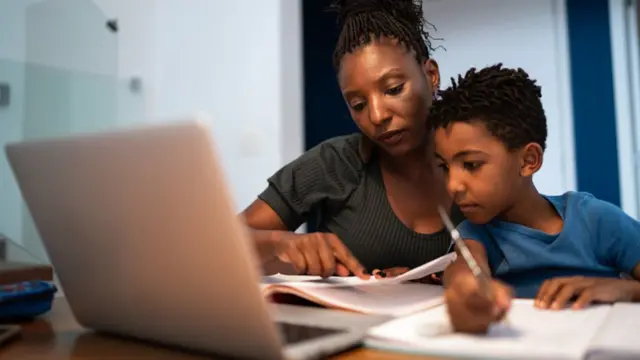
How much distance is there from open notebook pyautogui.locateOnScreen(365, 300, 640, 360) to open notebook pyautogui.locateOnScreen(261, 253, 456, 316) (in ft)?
0.18

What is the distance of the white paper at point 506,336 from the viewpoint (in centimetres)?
38

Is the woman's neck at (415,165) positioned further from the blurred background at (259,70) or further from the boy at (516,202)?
the blurred background at (259,70)

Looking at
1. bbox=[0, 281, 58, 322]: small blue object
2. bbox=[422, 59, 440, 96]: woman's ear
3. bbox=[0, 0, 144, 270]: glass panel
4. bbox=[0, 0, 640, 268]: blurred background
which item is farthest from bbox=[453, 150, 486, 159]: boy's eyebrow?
bbox=[0, 0, 640, 268]: blurred background

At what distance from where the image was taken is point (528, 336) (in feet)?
1.40

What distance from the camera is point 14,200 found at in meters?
1.57

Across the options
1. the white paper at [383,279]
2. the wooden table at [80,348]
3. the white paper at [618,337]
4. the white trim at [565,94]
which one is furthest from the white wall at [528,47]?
the wooden table at [80,348]

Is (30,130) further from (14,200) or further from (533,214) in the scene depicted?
(533,214)

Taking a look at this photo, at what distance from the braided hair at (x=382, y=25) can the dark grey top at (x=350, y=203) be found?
0.18 metres

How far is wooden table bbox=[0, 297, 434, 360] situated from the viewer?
0.42m

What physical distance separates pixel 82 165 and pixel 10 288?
0.31 meters

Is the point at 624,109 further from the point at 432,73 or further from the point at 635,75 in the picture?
the point at 432,73

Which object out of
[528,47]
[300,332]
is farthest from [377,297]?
[528,47]

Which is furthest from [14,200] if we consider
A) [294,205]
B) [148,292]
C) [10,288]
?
[148,292]

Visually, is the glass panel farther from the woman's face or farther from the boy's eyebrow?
the boy's eyebrow
